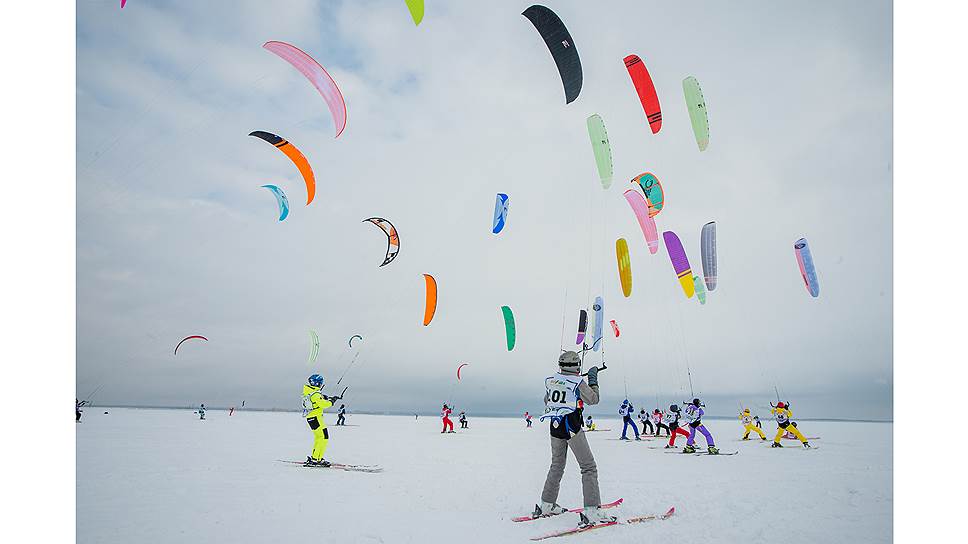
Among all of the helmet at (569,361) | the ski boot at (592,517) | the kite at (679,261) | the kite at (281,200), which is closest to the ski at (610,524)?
the ski boot at (592,517)

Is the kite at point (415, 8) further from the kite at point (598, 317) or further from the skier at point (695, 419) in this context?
the skier at point (695, 419)

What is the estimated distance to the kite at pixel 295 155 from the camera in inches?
460

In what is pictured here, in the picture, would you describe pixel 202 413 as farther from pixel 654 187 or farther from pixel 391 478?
pixel 654 187

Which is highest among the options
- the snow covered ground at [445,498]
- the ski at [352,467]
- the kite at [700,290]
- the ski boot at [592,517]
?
the kite at [700,290]

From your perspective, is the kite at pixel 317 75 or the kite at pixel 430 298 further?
the kite at pixel 430 298

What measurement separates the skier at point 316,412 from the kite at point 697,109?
30.5 feet

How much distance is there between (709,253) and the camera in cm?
1356

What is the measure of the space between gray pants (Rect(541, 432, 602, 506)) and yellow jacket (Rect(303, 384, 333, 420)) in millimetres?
5950

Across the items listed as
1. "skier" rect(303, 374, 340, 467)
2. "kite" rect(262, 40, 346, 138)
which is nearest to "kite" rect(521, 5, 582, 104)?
"kite" rect(262, 40, 346, 138)

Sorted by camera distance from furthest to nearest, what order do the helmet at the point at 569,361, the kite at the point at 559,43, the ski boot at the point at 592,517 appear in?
the kite at the point at 559,43 < the helmet at the point at 569,361 < the ski boot at the point at 592,517
